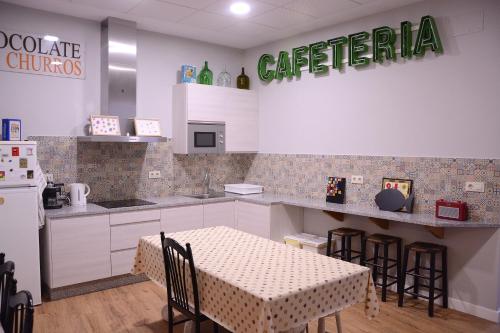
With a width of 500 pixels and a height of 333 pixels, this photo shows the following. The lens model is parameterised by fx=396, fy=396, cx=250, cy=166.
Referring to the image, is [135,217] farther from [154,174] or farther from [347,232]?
[347,232]

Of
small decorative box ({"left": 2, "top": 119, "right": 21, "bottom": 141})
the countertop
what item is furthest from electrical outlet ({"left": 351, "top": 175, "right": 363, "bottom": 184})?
small decorative box ({"left": 2, "top": 119, "right": 21, "bottom": 141})

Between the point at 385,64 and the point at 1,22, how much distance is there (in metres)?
3.74

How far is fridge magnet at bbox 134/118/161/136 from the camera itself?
14.5ft

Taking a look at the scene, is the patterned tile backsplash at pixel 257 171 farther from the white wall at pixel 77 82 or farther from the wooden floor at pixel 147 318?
the wooden floor at pixel 147 318

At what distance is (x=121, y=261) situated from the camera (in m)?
3.95

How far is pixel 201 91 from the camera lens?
480 centimetres

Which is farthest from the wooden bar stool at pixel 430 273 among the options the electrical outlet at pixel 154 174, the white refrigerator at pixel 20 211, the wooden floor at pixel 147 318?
the white refrigerator at pixel 20 211

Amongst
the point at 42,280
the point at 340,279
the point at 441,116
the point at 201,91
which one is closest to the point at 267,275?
the point at 340,279

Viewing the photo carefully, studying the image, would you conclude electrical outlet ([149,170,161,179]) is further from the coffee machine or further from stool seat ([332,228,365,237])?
stool seat ([332,228,365,237])

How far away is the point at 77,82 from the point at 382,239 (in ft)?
11.5

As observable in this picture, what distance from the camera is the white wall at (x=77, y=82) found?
389 cm

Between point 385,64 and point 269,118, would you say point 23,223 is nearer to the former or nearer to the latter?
point 269,118

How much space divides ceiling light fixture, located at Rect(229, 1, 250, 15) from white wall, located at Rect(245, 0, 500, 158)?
3.39 ft

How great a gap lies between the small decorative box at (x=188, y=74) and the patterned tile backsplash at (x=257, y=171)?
0.85m
